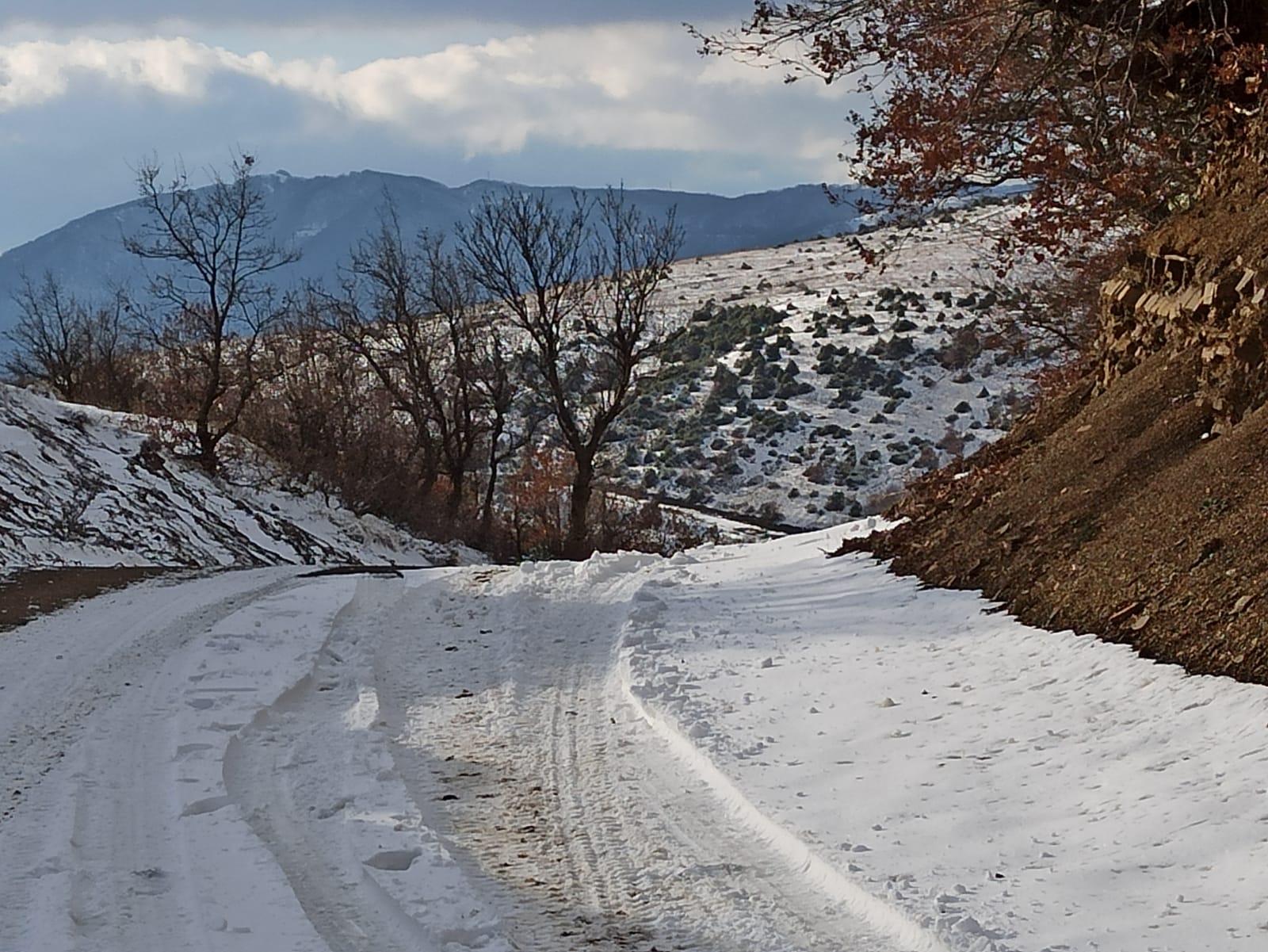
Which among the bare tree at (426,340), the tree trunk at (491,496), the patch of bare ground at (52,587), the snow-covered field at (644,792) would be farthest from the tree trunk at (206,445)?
the snow-covered field at (644,792)

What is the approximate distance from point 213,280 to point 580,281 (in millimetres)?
8441

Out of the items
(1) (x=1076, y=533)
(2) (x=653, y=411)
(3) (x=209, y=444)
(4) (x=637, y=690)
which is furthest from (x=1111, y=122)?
(2) (x=653, y=411)

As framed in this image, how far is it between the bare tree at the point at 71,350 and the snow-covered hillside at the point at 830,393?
1540 cm

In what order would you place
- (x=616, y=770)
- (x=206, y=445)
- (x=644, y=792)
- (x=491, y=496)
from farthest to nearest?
(x=491, y=496) < (x=206, y=445) < (x=616, y=770) < (x=644, y=792)

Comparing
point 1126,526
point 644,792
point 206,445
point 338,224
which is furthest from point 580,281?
point 338,224

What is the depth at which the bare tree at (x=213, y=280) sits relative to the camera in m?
28.8

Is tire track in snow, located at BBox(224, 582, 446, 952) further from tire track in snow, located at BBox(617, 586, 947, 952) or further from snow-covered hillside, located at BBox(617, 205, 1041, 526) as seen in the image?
snow-covered hillside, located at BBox(617, 205, 1041, 526)

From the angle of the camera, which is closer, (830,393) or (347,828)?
(347,828)

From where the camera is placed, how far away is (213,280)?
29297 mm

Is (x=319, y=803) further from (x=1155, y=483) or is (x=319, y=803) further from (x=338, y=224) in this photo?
(x=338, y=224)

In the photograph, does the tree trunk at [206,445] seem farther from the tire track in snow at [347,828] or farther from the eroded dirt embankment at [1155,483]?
the tire track in snow at [347,828]

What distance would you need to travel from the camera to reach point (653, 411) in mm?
47656

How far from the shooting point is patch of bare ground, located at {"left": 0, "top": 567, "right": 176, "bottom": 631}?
11.8 m

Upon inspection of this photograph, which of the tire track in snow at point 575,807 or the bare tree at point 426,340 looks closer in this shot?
the tire track in snow at point 575,807
